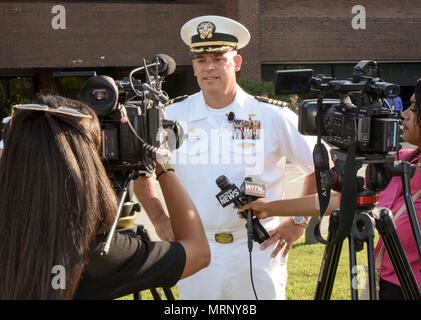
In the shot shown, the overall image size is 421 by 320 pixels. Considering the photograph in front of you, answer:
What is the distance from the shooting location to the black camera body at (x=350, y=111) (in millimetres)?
2121

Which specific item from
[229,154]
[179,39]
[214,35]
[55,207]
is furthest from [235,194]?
[179,39]

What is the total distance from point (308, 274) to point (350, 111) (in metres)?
2.96

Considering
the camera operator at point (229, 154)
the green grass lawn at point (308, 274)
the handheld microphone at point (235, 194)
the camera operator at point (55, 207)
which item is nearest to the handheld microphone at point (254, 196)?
the handheld microphone at point (235, 194)

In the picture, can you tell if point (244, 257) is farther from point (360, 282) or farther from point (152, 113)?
point (152, 113)

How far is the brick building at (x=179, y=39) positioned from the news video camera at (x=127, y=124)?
637 inches

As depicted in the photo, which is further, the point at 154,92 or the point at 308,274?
the point at 308,274

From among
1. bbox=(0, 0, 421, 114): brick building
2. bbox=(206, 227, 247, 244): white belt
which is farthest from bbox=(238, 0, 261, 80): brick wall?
bbox=(206, 227, 247, 244): white belt

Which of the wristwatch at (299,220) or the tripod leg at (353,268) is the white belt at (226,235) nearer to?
the wristwatch at (299,220)

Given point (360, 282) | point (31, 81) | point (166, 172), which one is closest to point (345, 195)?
point (360, 282)

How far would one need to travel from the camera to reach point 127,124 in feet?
6.10

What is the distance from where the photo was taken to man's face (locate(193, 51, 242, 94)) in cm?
299

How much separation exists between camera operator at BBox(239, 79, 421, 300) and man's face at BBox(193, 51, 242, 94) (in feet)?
2.17

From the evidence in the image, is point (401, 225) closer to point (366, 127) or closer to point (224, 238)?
point (366, 127)

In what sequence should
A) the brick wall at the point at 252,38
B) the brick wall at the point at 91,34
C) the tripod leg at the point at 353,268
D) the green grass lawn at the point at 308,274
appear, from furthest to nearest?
the brick wall at the point at 252,38
the brick wall at the point at 91,34
the green grass lawn at the point at 308,274
the tripod leg at the point at 353,268
